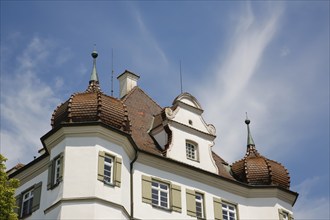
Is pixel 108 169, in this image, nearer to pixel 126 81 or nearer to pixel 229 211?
pixel 229 211

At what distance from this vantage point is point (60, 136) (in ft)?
88.1

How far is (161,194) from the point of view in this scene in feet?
93.9

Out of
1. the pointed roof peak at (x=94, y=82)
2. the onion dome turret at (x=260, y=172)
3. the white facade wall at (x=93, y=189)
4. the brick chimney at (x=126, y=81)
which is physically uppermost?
the brick chimney at (x=126, y=81)

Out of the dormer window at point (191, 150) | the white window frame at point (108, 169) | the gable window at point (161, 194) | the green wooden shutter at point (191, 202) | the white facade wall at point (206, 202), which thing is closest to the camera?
the white window frame at point (108, 169)

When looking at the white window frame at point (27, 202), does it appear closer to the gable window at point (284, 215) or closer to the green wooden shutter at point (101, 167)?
the green wooden shutter at point (101, 167)

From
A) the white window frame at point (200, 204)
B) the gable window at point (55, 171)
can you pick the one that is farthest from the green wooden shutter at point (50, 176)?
the white window frame at point (200, 204)

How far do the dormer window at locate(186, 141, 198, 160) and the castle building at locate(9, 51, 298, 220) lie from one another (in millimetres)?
49

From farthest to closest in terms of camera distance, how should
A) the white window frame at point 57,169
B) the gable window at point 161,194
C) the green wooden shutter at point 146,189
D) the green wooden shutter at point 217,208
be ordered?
the green wooden shutter at point 217,208
the gable window at point 161,194
the green wooden shutter at point 146,189
the white window frame at point 57,169

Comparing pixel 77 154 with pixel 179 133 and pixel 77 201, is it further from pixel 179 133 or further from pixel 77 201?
pixel 179 133

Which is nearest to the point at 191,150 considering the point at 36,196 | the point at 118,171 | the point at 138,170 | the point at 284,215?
the point at 138,170

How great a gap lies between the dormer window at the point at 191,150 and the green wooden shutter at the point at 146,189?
3482 millimetres

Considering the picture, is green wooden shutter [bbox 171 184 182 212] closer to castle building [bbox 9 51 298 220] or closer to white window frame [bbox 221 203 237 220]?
castle building [bbox 9 51 298 220]

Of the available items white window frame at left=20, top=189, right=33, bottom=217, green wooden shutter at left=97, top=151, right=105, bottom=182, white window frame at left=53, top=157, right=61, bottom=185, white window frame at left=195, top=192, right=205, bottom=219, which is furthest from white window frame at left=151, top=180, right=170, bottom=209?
white window frame at left=20, top=189, right=33, bottom=217

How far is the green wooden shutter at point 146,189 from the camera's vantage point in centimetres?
2773
